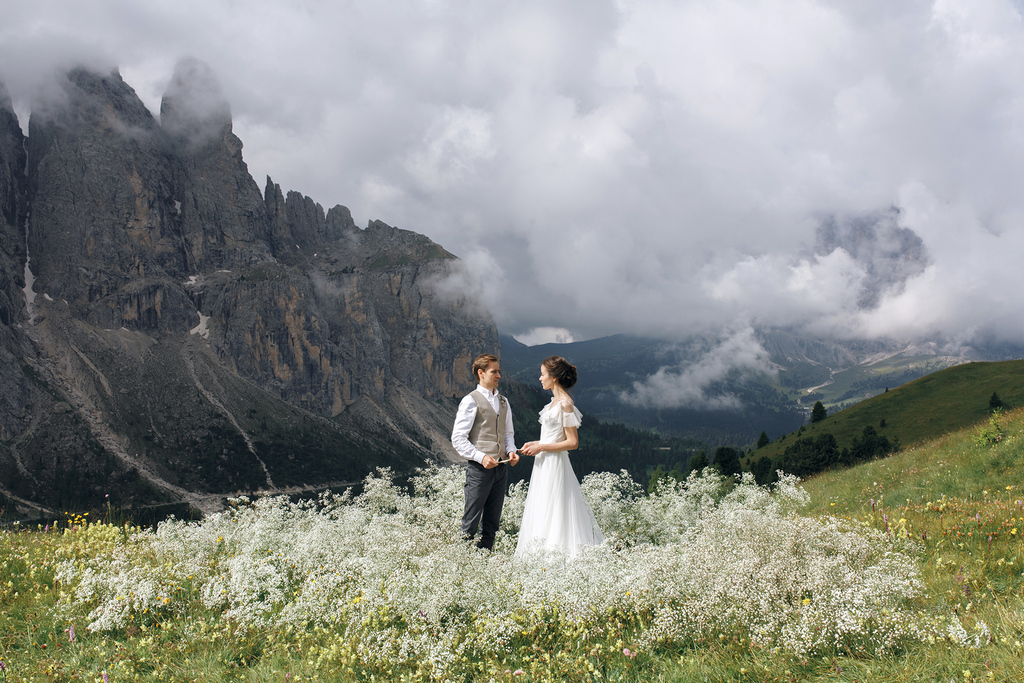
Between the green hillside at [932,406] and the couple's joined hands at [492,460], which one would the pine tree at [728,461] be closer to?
the green hillside at [932,406]

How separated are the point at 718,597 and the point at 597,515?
597cm

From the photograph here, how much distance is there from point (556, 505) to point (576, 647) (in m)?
3.47

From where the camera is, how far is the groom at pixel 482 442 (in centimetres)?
893

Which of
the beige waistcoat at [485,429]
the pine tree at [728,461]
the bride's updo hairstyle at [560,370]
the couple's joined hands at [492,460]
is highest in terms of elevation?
the bride's updo hairstyle at [560,370]

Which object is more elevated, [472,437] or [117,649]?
[472,437]

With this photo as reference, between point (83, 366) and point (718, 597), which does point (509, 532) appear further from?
point (83, 366)

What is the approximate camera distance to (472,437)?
912 centimetres

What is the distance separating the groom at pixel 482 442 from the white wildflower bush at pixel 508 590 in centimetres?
80

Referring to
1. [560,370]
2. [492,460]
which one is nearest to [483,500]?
[492,460]

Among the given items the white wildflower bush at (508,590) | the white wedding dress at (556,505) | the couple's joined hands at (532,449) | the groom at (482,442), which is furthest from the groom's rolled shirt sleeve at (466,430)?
the white wildflower bush at (508,590)

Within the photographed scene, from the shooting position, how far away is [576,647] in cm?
546

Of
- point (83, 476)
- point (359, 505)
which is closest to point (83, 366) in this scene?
point (83, 476)

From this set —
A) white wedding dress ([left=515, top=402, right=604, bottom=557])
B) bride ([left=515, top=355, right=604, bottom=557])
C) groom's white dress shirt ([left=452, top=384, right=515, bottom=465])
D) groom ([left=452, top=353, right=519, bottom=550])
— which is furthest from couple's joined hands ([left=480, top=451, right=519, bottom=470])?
white wedding dress ([left=515, top=402, right=604, bottom=557])

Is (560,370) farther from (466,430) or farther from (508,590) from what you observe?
(508,590)
